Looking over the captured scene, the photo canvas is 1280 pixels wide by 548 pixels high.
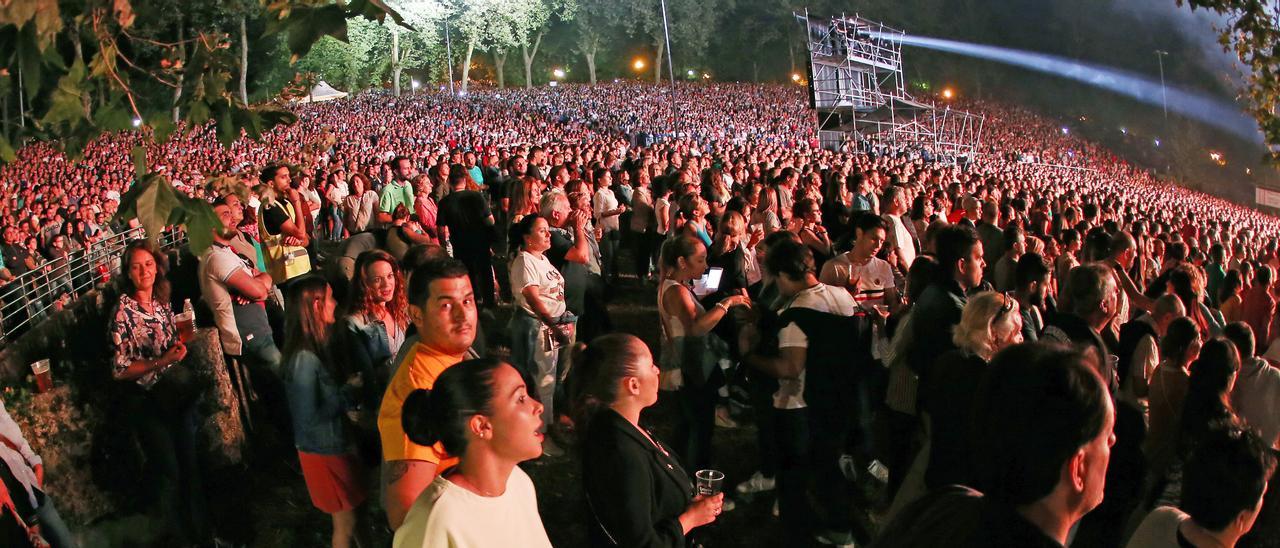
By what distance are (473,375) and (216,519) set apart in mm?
3413

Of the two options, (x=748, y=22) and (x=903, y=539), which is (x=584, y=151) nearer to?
(x=903, y=539)

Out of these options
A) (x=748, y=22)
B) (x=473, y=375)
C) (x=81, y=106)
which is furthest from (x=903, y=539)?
(x=748, y=22)

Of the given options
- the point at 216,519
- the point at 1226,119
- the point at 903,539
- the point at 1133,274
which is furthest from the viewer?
the point at 1226,119

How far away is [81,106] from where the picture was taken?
2.30 meters

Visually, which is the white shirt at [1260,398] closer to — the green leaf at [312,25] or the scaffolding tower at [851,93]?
the green leaf at [312,25]

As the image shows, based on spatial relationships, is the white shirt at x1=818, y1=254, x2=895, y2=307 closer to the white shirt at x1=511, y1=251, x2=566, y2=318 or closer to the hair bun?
the white shirt at x1=511, y1=251, x2=566, y2=318

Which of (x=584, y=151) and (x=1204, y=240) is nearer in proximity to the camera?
(x=1204, y=240)

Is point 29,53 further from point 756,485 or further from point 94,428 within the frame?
point 94,428

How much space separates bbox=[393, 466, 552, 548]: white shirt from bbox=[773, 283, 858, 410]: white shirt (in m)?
2.31

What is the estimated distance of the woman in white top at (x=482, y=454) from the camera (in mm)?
2355

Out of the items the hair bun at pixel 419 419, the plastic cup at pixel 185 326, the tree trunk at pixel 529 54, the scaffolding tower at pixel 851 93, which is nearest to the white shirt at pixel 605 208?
the plastic cup at pixel 185 326

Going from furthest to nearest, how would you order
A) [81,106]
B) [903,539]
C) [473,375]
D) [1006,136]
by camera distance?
[1006,136]
[473,375]
[81,106]
[903,539]

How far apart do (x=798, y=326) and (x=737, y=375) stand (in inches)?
77.6

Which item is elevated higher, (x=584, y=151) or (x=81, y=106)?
(x=81, y=106)
